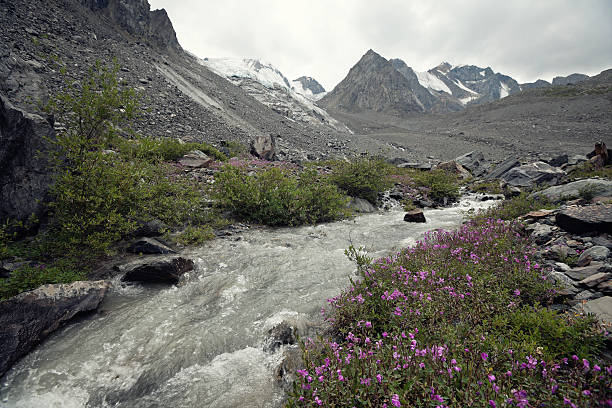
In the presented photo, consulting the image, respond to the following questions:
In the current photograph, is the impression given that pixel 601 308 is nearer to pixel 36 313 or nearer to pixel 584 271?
pixel 584 271

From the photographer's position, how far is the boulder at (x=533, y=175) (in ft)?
49.6

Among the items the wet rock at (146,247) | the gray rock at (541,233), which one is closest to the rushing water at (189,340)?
the wet rock at (146,247)

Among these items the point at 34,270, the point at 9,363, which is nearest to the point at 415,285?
the point at 9,363

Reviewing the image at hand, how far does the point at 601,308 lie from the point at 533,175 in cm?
1686

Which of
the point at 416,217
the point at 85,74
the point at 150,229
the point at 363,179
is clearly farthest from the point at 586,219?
the point at 85,74

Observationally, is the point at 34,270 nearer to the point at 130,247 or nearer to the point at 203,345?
the point at 130,247

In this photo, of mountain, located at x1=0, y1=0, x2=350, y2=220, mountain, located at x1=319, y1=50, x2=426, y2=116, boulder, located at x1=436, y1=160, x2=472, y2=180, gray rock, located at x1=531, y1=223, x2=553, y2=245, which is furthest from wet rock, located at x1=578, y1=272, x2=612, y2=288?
mountain, located at x1=319, y1=50, x2=426, y2=116

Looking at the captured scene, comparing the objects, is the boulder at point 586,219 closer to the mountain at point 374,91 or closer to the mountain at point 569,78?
the mountain at point 374,91

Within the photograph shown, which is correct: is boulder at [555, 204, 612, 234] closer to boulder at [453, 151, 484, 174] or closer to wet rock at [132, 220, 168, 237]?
wet rock at [132, 220, 168, 237]

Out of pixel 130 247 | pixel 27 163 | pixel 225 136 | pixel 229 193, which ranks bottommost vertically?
pixel 130 247

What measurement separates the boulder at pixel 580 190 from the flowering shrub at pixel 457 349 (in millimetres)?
6310

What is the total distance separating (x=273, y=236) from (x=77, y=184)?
5262mm

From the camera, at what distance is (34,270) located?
14.5 ft

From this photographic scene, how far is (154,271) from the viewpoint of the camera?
18.1 ft
